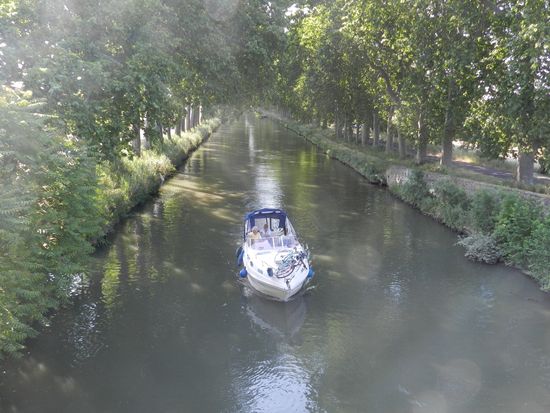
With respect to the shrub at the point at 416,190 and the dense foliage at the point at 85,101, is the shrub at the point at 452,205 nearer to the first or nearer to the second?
the shrub at the point at 416,190

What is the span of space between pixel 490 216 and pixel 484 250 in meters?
2.37

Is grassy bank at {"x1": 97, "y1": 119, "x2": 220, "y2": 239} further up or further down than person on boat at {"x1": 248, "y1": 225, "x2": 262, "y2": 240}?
further up

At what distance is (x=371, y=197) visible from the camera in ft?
122

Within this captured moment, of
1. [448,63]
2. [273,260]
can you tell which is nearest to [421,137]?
[448,63]

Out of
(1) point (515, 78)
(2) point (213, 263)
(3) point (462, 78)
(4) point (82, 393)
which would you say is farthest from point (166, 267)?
(3) point (462, 78)

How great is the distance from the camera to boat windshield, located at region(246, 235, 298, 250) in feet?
64.8

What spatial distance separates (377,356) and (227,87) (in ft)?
→ 73.3

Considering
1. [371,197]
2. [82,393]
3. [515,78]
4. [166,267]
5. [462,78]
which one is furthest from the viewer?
[371,197]

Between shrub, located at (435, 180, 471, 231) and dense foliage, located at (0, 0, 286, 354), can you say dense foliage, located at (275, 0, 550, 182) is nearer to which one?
shrub, located at (435, 180, 471, 231)

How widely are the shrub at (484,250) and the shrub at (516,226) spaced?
0.96 feet

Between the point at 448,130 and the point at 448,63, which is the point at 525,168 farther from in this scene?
the point at 448,63

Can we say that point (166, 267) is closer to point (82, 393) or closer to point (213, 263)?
point (213, 263)

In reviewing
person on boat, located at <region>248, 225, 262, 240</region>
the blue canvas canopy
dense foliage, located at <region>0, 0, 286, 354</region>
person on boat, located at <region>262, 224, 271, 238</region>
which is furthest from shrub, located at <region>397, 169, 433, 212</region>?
person on boat, located at <region>248, 225, 262, 240</region>

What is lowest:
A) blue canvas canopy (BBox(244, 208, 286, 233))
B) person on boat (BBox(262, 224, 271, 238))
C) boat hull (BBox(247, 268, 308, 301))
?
boat hull (BBox(247, 268, 308, 301))
